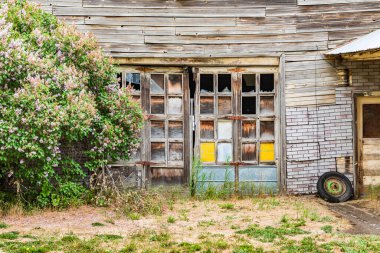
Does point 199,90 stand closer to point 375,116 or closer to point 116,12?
point 116,12

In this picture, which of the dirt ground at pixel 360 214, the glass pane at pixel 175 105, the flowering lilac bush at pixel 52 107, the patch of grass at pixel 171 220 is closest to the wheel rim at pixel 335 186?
the dirt ground at pixel 360 214

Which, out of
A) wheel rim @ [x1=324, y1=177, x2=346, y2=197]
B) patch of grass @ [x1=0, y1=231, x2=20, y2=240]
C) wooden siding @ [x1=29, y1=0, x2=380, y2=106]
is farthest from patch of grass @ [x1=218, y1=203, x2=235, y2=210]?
patch of grass @ [x1=0, y1=231, x2=20, y2=240]

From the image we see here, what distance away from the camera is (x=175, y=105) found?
39.1 ft

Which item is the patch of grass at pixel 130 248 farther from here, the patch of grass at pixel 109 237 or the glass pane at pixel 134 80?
the glass pane at pixel 134 80

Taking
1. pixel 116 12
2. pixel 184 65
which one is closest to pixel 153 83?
pixel 184 65

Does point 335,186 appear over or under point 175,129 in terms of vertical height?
under

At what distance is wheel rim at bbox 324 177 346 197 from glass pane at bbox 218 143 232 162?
6.69ft

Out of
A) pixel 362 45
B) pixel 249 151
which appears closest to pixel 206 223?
pixel 249 151

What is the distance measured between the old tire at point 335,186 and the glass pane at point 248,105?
77.6 inches

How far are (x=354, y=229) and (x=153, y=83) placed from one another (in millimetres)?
5275

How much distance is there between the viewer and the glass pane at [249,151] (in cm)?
1190

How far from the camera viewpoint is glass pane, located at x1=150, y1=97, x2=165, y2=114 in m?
11.9

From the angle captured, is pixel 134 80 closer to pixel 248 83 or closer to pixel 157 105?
pixel 157 105

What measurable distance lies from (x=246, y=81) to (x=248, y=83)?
0.20 ft
